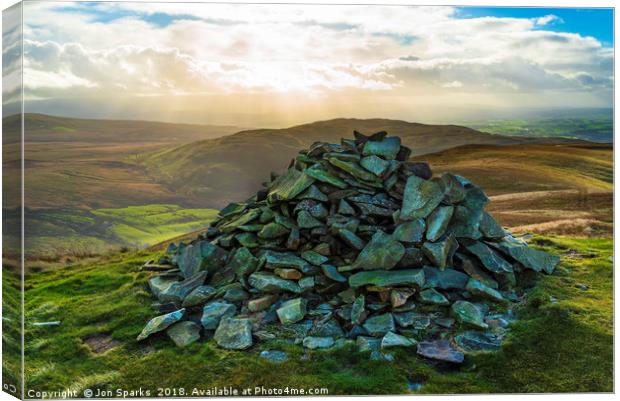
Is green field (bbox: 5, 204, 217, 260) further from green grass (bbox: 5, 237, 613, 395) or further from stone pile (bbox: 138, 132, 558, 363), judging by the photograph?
stone pile (bbox: 138, 132, 558, 363)

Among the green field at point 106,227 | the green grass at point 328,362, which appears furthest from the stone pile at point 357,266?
the green field at point 106,227

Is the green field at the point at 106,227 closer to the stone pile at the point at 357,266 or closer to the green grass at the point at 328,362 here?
the green grass at the point at 328,362

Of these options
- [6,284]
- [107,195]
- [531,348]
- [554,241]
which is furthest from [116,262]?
[554,241]

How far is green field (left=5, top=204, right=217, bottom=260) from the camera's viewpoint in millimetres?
12344

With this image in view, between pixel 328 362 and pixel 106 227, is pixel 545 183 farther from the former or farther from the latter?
pixel 106 227

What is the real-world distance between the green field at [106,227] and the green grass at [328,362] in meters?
1.87

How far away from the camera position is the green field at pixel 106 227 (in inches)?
486

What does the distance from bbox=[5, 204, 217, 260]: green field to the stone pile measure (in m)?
2.90

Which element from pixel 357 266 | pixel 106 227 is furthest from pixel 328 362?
pixel 106 227

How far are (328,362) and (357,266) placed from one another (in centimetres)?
181

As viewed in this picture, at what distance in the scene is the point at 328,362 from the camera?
8.50 metres

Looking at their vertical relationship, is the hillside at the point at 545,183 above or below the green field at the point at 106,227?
above

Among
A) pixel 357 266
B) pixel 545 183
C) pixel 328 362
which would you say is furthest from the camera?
pixel 545 183

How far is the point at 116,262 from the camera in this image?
14109 mm
